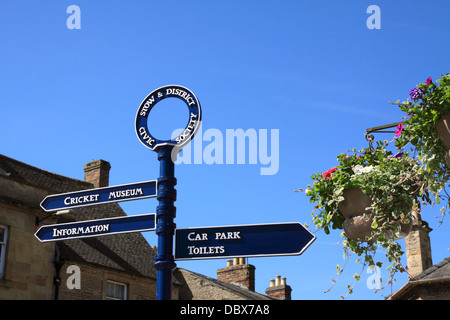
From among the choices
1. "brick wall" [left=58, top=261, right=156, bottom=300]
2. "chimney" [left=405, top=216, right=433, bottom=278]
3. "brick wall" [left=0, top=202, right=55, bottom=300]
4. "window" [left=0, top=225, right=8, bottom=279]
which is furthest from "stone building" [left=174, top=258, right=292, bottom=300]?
"window" [left=0, top=225, right=8, bottom=279]

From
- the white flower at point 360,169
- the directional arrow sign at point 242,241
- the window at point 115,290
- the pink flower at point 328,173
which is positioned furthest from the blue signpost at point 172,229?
the window at point 115,290

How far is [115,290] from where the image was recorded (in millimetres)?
19906

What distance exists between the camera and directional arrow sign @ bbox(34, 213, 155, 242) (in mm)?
5590

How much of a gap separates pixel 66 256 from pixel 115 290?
7.69ft

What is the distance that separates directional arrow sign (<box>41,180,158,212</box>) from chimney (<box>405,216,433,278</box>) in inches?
678

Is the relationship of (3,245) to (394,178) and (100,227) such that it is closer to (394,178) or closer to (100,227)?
(100,227)

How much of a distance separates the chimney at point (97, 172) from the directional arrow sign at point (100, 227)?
17650mm

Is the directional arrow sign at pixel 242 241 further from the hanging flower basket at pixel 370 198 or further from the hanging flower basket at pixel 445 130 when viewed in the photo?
the hanging flower basket at pixel 445 130

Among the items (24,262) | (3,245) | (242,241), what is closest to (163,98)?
(242,241)

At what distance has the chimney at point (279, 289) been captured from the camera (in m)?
28.9

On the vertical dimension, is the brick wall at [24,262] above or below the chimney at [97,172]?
below

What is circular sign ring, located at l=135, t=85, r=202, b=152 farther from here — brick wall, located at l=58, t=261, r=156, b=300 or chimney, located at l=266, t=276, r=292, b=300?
chimney, located at l=266, t=276, r=292, b=300
